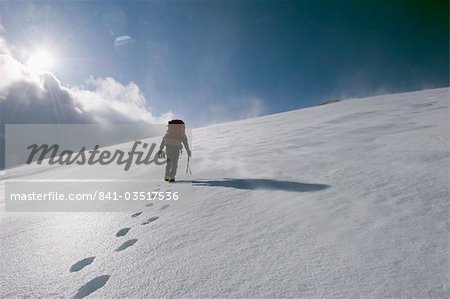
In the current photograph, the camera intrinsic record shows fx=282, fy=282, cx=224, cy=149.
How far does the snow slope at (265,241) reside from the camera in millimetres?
2123

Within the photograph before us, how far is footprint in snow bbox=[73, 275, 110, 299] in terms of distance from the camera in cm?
227

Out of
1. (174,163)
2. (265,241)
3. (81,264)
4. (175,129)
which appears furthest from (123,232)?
(175,129)

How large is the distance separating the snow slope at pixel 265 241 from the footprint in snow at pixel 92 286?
0.01 meters

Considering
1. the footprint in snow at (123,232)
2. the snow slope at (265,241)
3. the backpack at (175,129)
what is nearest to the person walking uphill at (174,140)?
the backpack at (175,129)

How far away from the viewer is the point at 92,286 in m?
2.37

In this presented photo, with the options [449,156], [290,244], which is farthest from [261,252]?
[449,156]

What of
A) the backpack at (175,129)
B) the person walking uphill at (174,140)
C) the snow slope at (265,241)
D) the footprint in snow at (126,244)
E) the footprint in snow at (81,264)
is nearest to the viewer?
Answer: the snow slope at (265,241)

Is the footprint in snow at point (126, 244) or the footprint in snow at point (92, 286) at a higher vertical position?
the footprint in snow at point (126, 244)

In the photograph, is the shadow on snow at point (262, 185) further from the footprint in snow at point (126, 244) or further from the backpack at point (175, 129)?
Answer: the footprint in snow at point (126, 244)

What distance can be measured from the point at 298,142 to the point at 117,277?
7260mm

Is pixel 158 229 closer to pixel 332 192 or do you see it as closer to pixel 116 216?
pixel 116 216

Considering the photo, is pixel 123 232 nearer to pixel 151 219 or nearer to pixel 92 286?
pixel 151 219

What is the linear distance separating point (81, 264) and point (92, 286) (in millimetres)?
498

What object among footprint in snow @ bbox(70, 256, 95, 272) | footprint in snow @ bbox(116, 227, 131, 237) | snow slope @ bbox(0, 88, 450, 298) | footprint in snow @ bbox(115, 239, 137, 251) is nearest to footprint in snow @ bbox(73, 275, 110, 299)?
snow slope @ bbox(0, 88, 450, 298)
